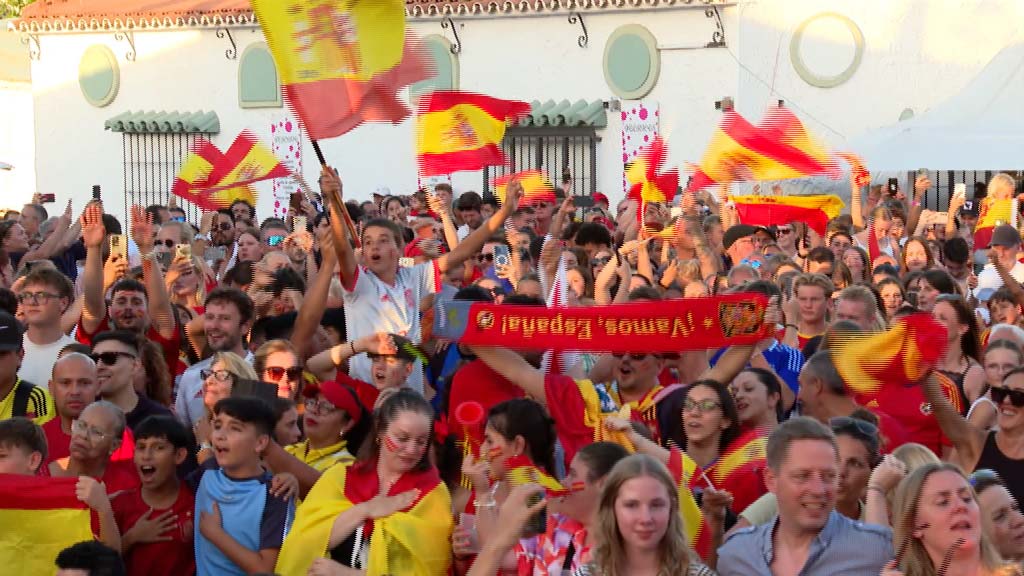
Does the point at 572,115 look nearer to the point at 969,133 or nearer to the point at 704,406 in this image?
the point at 969,133

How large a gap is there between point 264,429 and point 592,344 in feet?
4.55

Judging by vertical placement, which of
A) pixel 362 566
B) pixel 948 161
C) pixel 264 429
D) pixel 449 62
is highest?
pixel 449 62

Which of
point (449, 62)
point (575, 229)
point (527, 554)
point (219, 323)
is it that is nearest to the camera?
point (527, 554)

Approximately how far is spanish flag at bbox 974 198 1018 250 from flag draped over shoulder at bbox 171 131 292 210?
6.20 m

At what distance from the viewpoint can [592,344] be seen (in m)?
6.59

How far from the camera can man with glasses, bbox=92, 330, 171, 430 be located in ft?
23.9

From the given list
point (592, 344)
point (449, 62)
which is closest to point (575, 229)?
point (592, 344)

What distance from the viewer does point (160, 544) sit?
6.07 meters

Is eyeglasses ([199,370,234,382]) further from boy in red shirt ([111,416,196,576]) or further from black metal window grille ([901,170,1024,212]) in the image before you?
black metal window grille ([901,170,1024,212])

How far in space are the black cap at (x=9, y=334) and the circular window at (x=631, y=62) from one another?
53.2 ft

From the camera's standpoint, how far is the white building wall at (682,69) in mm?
21328

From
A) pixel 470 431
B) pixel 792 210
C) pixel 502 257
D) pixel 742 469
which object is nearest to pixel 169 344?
pixel 502 257

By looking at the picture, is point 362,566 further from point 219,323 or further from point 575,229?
point 575,229

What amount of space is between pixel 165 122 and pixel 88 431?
21.9 meters
